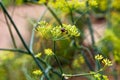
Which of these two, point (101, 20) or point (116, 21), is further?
point (101, 20)

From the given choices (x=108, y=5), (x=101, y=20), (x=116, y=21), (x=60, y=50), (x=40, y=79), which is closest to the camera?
(x=40, y=79)

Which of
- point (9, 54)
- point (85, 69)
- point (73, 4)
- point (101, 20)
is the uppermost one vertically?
point (73, 4)

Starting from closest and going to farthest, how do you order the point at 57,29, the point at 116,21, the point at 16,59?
the point at 57,29, the point at 116,21, the point at 16,59

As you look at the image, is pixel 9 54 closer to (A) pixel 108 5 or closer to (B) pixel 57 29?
(A) pixel 108 5

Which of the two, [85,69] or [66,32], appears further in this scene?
[85,69]

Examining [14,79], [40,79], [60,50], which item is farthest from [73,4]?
[14,79]

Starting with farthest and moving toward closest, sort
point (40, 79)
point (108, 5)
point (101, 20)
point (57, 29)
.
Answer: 1. point (101, 20)
2. point (108, 5)
3. point (40, 79)
4. point (57, 29)

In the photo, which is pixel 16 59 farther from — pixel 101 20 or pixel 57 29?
pixel 101 20

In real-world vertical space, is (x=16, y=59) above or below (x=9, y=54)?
below

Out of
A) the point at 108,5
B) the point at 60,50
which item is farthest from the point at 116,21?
the point at 60,50
